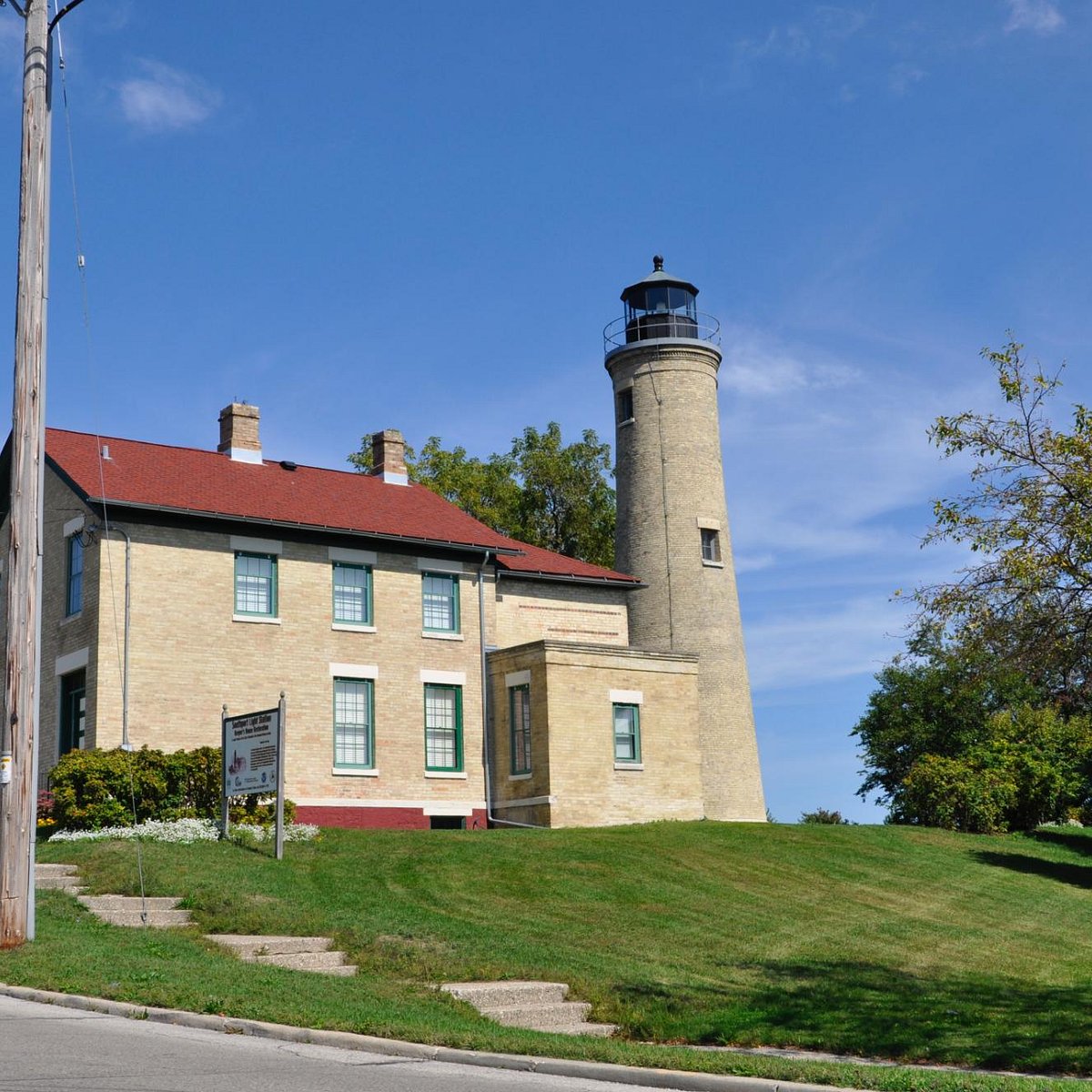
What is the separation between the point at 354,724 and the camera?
31.2 meters

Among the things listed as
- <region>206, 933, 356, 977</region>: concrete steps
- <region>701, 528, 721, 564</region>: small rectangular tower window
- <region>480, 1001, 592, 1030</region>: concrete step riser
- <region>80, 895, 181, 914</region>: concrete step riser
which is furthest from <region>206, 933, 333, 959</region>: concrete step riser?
<region>701, 528, 721, 564</region>: small rectangular tower window

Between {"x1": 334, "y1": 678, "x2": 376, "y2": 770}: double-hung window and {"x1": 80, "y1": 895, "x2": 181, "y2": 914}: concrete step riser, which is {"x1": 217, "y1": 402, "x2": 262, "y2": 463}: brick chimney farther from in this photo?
{"x1": 80, "y1": 895, "x2": 181, "y2": 914}: concrete step riser

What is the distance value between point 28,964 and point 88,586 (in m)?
15.8

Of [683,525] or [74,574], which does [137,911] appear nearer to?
[74,574]

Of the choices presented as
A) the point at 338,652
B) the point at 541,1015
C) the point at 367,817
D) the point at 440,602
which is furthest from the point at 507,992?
the point at 440,602

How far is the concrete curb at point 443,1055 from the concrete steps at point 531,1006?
2.79 meters

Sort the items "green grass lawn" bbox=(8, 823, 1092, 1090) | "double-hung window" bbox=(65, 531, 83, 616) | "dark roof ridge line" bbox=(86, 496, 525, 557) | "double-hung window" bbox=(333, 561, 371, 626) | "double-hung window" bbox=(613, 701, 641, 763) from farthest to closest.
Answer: "double-hung window" bbox=(613, 701, 641, 763)
"double-hung window" bbox=(333, 561, 371, 626)
"double-hung window" bbox=(65, 531, 83, 616)
"dark roof ridge line" bbox=(86, 496, 525, 557)
"green grass lawn" bbox=(8, 823, 1092, 1090)

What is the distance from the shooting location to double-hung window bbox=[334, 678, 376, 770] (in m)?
30.9

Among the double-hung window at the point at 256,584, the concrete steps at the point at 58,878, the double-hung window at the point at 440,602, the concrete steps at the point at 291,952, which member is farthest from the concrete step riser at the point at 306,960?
the double-hung window at the point at 440,602

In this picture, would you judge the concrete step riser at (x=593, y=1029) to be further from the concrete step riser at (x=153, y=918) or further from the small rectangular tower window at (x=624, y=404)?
the small rectangular tower window at (x=624, y=404)

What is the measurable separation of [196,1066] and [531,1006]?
534 cm

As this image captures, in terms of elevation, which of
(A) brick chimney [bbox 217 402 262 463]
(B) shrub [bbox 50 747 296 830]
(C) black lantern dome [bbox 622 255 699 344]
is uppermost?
(C) black lantern dome [bbox 622 255 699 344]

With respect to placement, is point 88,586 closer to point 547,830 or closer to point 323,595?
point 323,595

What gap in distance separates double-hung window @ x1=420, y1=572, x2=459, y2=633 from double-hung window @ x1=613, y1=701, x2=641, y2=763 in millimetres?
4311
